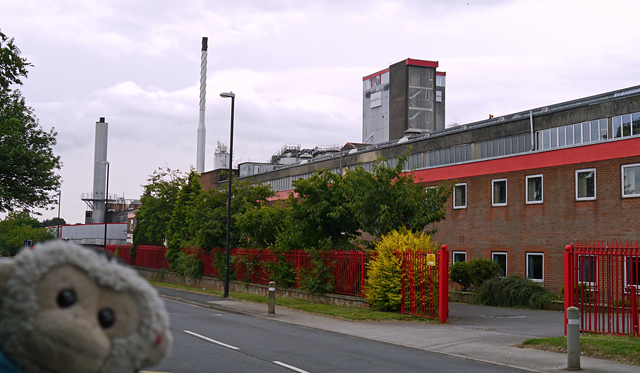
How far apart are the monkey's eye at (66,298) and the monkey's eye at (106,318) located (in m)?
0.10

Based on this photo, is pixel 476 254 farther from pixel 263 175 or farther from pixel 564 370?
pixel 263 175

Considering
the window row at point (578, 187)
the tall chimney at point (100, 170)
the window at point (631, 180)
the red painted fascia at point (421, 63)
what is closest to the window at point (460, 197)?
the window row at point (578, 187)

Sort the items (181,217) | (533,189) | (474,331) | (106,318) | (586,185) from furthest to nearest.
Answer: (181,217) < (533,189) < (586,185) < (474,331) < (106,318)

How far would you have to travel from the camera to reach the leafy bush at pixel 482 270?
28.8 metres

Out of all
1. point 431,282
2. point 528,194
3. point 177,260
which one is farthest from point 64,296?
point 177,260

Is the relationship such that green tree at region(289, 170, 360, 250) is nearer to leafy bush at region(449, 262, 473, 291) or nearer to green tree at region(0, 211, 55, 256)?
leafy bush at region(449, 262, 473, 291)

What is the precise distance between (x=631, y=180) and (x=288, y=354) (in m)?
19.9

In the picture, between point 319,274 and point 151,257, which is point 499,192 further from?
point 151,257

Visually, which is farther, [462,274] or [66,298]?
[462,274]

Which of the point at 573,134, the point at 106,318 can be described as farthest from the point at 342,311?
the point at 573,134

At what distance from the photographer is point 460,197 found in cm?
3456

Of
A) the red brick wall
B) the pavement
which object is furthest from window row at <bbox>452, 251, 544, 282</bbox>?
the pavement

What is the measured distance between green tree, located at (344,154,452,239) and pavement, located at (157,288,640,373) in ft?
11.8

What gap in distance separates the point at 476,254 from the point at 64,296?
32689 mm
